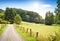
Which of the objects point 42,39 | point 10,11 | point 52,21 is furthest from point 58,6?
Answer: point 10,11

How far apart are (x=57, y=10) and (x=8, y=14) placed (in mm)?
69501

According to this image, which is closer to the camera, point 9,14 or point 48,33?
point 48,33

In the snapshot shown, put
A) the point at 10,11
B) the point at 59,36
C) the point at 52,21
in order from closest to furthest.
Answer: the point at 59,36
the point at 52,21
the point at 10,11

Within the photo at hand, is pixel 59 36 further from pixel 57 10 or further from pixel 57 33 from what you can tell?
pixel 57 10

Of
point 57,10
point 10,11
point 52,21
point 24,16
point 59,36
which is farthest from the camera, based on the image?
point 24,16

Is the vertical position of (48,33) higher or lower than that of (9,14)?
higher

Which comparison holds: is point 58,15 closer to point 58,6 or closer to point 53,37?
point 58,6

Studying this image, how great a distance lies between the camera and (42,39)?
14898 millimetres

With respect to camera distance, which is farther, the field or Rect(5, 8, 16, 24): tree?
Rect(5, 8, 16, 24): tree

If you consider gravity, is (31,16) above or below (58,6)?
below

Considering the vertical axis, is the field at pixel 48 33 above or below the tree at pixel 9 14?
above

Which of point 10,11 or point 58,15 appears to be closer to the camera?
point 58,15

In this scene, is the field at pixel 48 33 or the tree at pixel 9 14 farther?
the tree at pixel 9 14

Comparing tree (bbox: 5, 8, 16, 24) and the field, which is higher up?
the field
